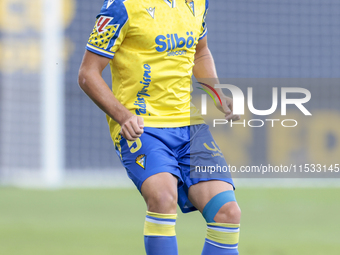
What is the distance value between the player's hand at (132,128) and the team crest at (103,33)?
14.8 inches

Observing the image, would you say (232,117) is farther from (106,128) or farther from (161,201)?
(106,128)

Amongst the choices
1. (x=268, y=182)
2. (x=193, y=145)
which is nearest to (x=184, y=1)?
(x=193, y=145)

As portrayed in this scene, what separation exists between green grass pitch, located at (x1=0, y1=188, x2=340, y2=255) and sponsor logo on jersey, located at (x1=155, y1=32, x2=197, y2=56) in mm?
1796

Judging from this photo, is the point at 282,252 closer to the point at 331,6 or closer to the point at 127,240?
the point at 127,240

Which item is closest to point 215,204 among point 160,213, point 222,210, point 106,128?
point 222,210

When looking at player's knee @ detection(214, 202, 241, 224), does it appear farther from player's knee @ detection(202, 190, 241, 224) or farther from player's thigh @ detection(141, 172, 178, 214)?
player's thigh @ detection(141, 172, 178, 214)

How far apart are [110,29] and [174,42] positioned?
32cm

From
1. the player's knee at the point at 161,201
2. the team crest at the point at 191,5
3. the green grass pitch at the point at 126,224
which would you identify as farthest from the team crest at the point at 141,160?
the green grass pitch at the point at 126,224

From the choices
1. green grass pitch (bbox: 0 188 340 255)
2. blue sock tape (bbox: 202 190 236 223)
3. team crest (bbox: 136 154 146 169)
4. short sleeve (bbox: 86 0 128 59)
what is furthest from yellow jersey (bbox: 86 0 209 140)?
green grass pitch (bbox: 0 188 340 255)

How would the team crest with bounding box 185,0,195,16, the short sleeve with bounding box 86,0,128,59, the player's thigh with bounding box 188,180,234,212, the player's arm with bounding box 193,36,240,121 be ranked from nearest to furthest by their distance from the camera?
the short sleeve with bounding box 86,0,128,59 → the player's thigh with bounding box 188,180,234,212 → the team crest with bounding box 185,0,195,16 → the player's arm with bounding box 193,36,240,121

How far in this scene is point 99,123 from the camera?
11.2 meters

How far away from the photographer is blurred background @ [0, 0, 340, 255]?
6.40 metres

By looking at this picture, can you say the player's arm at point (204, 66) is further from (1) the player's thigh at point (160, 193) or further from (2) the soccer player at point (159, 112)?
(1) the player's thigh at point (160, 193)

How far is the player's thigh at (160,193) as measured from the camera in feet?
7.87
